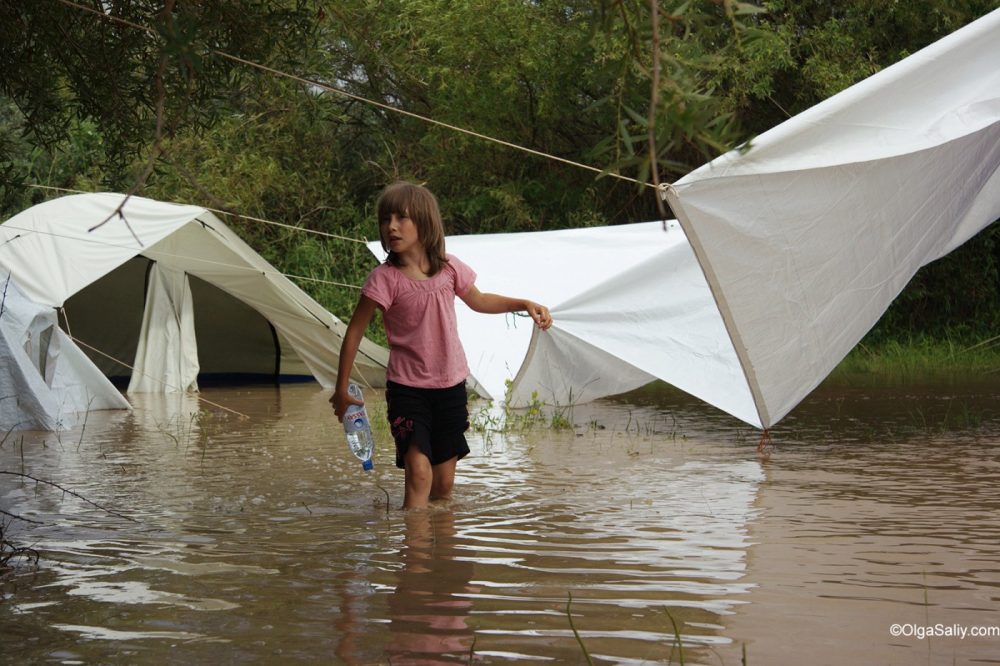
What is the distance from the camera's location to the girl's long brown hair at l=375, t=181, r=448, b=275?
430cm

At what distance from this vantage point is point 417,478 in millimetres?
4359

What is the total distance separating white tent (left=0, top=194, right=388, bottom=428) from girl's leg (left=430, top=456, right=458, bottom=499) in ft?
14.5

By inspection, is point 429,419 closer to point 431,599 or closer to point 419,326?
point 419,326

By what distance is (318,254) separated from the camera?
50.2 feet

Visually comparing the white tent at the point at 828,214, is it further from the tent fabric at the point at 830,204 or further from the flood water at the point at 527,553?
the flood water at the point at 527,553

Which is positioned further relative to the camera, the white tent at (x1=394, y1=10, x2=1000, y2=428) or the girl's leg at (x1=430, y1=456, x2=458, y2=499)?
the white tent at (x1=394, y1=10, x2=1000, y2=428)

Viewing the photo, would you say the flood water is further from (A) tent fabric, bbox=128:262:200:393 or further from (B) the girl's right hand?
(A) tent fabric, bbox=128:262:200:393

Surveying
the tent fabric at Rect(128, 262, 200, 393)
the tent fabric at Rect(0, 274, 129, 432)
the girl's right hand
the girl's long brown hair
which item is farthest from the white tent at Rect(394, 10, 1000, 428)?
the tent fabric at Rect(128, 262, 200, 393)

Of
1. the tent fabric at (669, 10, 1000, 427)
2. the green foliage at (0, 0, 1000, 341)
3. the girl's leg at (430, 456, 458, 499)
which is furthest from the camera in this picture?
the green foliage at (0, 0, 1000, 341)

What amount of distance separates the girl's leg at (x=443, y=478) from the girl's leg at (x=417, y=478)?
0.11 m

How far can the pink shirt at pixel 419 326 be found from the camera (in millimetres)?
4320

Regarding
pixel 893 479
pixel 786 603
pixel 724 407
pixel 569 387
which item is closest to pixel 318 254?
pixel 569 387

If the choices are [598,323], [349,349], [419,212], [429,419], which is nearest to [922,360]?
[598,323]

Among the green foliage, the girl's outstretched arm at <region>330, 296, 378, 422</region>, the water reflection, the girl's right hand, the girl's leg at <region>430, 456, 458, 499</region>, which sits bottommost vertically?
the water reflection
